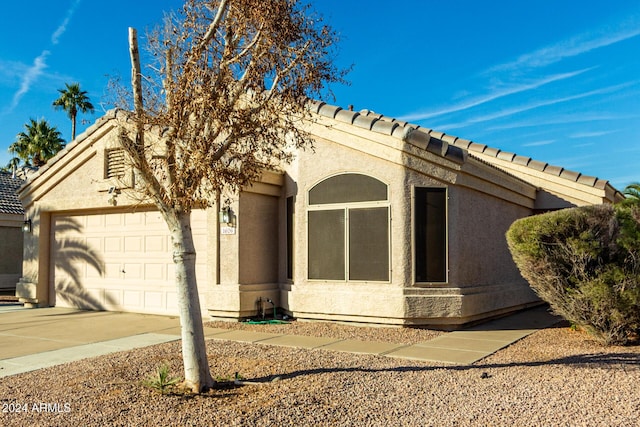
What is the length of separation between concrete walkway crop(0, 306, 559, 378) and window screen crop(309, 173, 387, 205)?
2.94 m

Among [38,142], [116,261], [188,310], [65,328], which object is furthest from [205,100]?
[38,142]

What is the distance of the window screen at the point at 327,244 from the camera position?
11.2 metres

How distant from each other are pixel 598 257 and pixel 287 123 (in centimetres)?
536

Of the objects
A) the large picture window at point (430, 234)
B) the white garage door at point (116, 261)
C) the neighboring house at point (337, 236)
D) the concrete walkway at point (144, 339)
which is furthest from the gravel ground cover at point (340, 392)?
the white garage door at point (116, 261)

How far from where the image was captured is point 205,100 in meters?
6.12

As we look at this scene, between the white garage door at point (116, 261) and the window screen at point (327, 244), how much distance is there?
2.51m

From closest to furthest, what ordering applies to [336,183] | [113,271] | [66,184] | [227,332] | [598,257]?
[598,257]
[227,332]
[336,183]
[113,271]
[66,184]

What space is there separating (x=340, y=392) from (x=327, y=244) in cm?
542

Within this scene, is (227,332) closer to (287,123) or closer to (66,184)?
(287,123)

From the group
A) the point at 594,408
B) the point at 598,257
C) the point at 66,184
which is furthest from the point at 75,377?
the point at 66,184

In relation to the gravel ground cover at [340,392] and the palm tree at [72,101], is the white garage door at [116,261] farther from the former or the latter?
the palm tree at [72,101]

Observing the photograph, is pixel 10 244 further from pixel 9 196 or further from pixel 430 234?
pixel 430 234

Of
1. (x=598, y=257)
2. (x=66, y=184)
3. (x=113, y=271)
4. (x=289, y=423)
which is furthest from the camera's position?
(x=66, y=184)

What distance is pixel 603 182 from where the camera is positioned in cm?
1523
